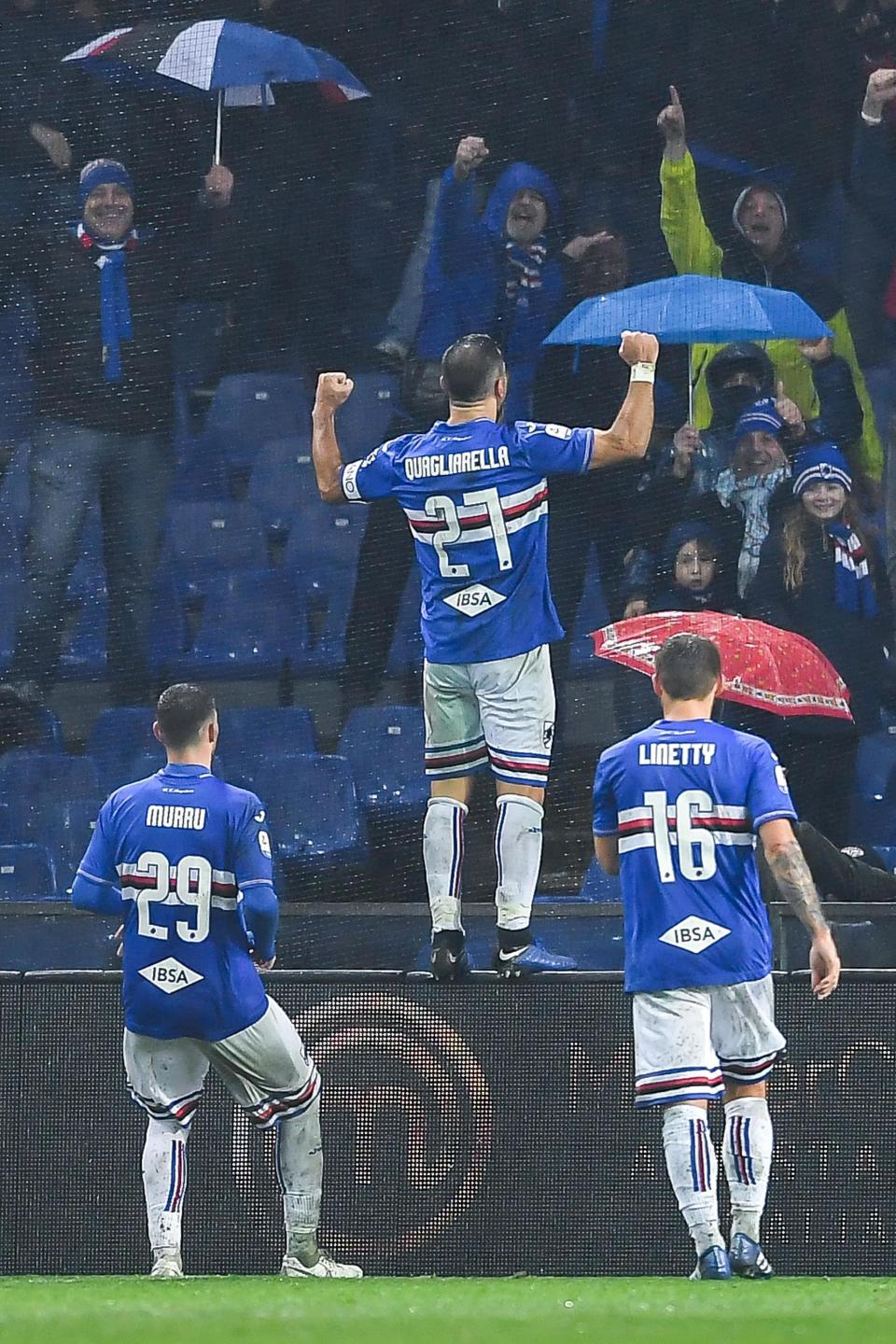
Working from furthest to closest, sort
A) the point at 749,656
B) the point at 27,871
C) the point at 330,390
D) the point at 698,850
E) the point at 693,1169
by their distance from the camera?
the point at 27,871
the point at 749,656
the point at 330,390
the point at 698,850
the point at 693,1169

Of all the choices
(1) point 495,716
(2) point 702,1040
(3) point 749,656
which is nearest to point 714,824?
(2) point 702,1040

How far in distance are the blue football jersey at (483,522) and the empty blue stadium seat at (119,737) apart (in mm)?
4372

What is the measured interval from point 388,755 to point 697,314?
251 centimetres

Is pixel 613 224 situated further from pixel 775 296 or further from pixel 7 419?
pixel 7 419

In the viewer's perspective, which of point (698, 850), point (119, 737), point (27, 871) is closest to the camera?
point (698, 850)

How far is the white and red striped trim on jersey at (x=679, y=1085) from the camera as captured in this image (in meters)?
4.47

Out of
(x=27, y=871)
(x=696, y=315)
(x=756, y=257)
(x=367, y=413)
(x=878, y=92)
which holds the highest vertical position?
(x=878, y=92)

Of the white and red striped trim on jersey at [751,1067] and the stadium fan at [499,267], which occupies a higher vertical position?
Result: the stadium fan at [499,267]

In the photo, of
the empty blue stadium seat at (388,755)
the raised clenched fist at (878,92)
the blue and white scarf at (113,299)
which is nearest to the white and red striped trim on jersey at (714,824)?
the empty blue stadium seat at (388,755)

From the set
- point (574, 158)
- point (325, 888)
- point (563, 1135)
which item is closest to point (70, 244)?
point (574, 158)

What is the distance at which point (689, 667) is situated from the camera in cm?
462

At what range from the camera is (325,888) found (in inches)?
366

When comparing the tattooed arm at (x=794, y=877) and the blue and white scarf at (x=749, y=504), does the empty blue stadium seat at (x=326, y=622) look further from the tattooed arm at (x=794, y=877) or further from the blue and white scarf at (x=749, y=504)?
the tattooed arm at (x=794, y=877)

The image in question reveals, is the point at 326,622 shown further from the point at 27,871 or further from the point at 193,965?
the point at 193,965
